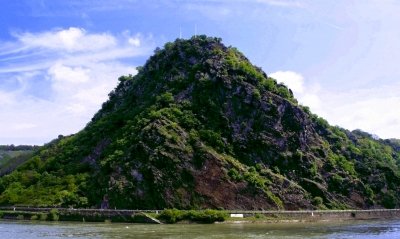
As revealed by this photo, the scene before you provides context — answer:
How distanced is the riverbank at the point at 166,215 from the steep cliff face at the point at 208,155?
15.3 feet

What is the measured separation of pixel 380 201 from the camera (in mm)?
150000

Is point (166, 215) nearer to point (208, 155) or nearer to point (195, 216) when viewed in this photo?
point (195, 216)

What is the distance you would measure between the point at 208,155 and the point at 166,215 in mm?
25573

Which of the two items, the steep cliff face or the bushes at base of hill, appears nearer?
the bushes at base of hill

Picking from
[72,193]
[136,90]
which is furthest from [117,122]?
[72,193]

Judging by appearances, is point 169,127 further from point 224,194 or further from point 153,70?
point 153,70

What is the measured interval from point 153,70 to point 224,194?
241 ft

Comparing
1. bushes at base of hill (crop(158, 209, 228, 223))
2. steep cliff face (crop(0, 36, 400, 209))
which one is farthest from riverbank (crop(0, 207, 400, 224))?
steep cliff face (crop(0, 36, 400, 209))

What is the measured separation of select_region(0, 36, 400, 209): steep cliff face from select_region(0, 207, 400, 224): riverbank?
4664mm

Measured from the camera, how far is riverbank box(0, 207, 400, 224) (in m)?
113

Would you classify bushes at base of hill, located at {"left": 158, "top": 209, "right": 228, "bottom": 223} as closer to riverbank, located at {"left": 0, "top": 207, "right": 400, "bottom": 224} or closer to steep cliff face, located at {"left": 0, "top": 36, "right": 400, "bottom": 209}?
riverbank, located at {"left": 0, "top": 207, "right": 400, "bottom": 224}

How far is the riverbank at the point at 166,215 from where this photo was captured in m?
113

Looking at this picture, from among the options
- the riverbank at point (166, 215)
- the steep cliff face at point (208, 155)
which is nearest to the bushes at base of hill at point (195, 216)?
the riverbank at point (166, 215)

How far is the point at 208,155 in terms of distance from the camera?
13400 cm
